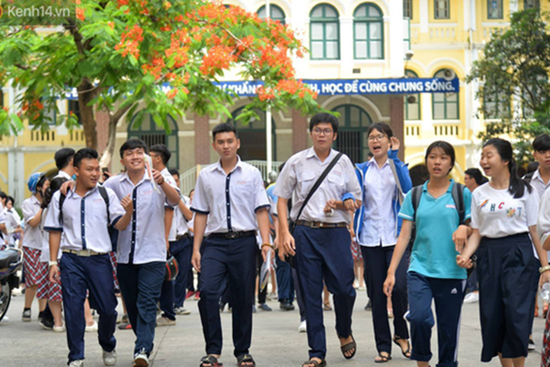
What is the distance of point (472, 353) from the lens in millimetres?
8938

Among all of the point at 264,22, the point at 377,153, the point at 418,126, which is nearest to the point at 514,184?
the point at 377,153

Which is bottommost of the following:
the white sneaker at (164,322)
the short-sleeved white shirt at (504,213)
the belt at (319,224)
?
the white sneaker at (164,322)

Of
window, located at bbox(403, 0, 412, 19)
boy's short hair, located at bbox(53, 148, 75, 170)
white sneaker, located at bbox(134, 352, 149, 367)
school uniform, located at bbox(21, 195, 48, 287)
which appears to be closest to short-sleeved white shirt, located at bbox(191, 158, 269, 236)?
white sneaker, located at bbox(134, 352, 149, 367)

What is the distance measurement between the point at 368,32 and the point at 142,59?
67.1 feet

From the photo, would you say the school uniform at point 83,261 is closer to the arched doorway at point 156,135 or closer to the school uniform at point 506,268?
the school uniform at point 506,268

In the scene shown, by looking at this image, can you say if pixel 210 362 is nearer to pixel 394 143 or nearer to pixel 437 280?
pixel 437 280

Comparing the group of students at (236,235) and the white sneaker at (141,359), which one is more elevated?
the group of students at (236,235)

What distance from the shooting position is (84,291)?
8.39 meters

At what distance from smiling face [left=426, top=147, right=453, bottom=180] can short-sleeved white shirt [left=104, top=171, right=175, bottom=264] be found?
2.71 m

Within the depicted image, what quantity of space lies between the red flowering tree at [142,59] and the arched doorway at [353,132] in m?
16.4

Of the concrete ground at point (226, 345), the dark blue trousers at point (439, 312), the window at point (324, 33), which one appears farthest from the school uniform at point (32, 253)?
the window at point (324, 33)

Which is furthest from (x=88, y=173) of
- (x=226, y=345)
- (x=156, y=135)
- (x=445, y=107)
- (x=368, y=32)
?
(x=445, y=107)

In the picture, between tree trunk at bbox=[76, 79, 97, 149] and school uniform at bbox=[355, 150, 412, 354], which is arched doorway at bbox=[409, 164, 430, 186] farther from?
school uniform at bbox=[355, 150, 412, 354]

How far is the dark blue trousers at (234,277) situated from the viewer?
820 cm
